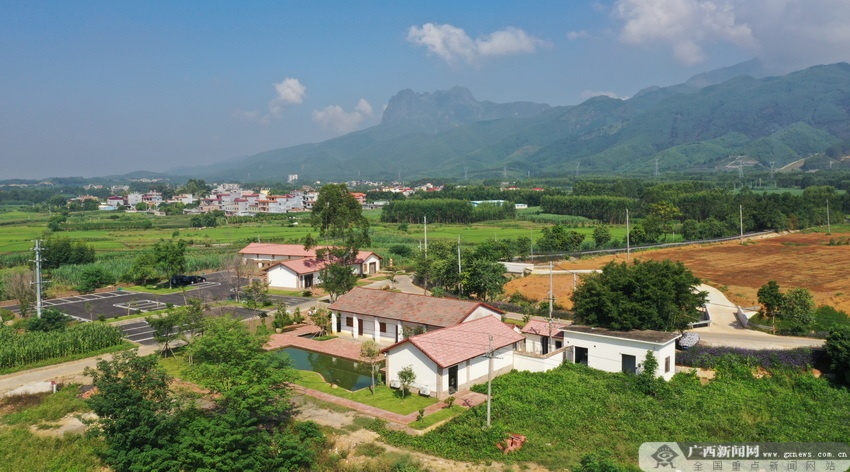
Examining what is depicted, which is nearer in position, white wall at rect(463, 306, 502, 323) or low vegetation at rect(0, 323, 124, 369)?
low vegetation at rect(0, 323, 124, 369)

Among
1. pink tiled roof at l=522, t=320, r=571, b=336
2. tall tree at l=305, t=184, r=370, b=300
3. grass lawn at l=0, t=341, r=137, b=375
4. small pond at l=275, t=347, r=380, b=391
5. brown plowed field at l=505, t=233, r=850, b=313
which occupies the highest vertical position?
tall tree at l=305, t=184, r=370, b=300

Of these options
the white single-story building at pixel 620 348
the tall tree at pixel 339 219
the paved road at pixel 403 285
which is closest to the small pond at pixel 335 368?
the white single-story building at pixel 620 348

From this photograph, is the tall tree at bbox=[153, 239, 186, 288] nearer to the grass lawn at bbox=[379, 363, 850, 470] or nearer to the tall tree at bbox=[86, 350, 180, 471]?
the tall tree at bbox=[86, 350, 180, 471]

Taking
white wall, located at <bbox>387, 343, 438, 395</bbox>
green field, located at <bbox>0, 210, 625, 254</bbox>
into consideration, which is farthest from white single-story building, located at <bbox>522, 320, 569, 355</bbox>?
green field, located at <bbox>0, 210, 625, 254</bbox>

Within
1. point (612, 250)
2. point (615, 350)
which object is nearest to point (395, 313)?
point (615, 350)

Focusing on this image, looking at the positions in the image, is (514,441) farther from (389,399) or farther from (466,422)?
(389,399)

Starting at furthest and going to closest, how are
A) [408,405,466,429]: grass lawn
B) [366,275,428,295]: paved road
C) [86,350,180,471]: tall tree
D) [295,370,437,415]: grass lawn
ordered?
[366,275,428,295]: paved road, [295,370,437,415]: grass lawn, [408,405,466,429]: grass lawn, [86,350,180,471]: tall tree

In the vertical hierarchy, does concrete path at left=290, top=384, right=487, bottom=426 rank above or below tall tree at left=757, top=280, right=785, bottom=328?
below

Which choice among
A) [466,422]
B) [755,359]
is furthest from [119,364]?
[755,359]
